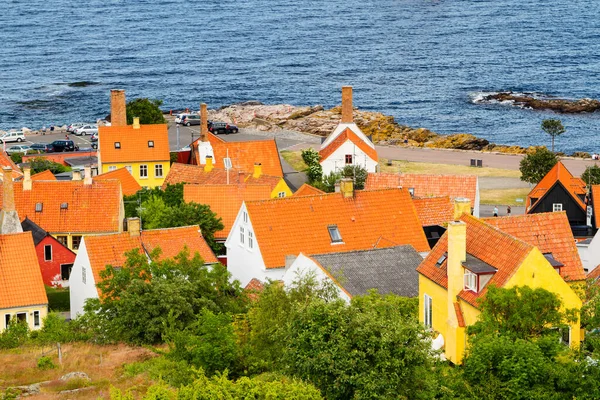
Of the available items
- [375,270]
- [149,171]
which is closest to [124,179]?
[149,171]

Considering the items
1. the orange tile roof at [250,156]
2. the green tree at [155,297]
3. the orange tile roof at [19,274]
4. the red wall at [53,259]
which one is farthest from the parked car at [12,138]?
the green tree at [155,297]

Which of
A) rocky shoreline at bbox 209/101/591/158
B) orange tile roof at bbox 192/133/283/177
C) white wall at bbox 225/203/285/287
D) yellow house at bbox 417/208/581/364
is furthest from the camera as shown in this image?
rocky shoreline at bbox 209/101/591/158

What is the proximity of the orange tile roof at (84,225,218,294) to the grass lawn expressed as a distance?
35.4 metres

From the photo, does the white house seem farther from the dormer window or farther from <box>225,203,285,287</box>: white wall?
the dormer window

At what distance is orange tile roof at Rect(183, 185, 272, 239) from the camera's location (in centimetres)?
7450

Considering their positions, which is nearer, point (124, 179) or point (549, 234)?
point (549, 234)

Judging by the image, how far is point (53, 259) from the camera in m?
69.2

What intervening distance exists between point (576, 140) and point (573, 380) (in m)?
109

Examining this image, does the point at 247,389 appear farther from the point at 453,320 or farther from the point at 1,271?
the point at 1,271

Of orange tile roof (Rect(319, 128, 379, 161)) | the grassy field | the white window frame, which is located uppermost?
orange tile roof (Rect(319, 128, 379, 161))

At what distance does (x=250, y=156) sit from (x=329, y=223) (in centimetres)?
3093

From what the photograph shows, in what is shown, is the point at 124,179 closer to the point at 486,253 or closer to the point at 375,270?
the point at 375,270

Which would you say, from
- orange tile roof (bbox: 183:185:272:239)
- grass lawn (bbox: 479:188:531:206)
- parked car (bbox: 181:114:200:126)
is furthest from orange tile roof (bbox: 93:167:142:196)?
parked car (bbox: 181:114:200:126)

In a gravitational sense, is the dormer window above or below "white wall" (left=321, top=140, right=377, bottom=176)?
below
